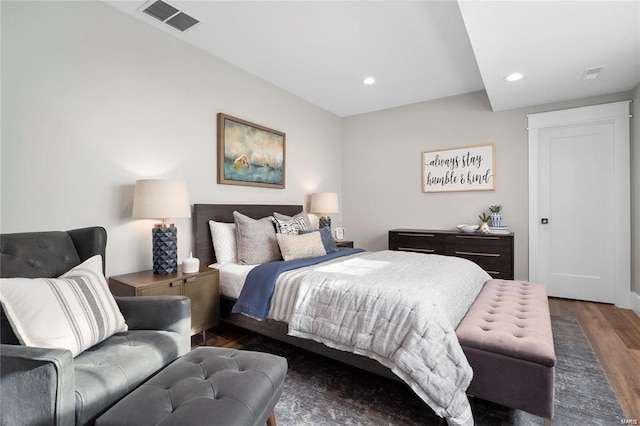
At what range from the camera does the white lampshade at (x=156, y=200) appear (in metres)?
2.26

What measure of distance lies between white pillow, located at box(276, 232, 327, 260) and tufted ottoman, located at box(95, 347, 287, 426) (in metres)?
1.38

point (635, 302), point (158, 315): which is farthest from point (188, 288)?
point (635, 302)

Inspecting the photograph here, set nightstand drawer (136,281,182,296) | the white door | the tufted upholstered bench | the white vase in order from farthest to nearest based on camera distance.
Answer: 1. the white vase
2. the white door
3. nightstand drawer (136,281,182,296)
4. the tufted upholstered bench

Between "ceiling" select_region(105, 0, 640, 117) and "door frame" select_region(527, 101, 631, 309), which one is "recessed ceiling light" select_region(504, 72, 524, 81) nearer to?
"ceiling" select_region(105, 0, 640, 117)

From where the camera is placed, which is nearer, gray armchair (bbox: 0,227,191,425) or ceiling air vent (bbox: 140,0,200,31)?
gray armchair (bbox: 0,227,191,425)

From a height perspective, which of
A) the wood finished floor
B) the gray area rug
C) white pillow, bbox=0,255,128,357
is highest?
white pillow, bbox=0,255,128,357

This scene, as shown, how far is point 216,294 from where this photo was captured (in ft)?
8.38

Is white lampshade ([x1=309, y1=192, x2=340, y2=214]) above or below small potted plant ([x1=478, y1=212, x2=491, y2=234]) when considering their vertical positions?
above

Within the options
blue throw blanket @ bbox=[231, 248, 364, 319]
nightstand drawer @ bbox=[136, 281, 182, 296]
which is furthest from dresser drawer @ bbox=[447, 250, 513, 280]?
nightstand drawer @ bbox=[136, 281, 182, 296]

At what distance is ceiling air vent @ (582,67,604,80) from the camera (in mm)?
2790

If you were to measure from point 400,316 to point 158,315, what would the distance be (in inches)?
51.6

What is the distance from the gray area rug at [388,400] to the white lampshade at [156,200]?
1.44 metres

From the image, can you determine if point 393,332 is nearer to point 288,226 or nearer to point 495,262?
point 288,226

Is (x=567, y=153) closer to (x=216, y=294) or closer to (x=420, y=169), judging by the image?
(x=420, y=169)
